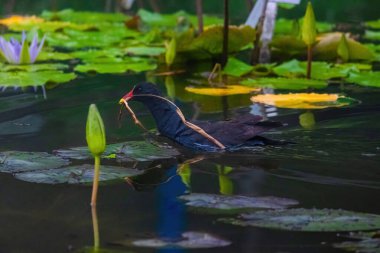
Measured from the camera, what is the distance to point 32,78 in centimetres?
461

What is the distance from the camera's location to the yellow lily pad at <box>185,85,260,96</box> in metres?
4.24

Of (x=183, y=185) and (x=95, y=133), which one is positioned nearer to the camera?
(x=95, y=133)

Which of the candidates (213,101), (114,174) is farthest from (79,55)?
(114,174)

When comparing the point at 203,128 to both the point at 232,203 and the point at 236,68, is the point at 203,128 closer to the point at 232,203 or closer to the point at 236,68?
the point at 232,203

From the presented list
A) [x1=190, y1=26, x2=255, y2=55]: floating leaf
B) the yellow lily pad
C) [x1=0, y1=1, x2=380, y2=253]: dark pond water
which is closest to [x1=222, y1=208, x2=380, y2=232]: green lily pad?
[x1=0, y1=1, x2=380, y2=253]: dark pond water

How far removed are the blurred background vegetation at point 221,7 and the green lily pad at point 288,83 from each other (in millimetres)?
2876

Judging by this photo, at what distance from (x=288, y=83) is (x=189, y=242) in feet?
8.11

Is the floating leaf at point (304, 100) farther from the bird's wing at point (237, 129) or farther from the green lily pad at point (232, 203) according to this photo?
the green lily pad at point (232, 203)

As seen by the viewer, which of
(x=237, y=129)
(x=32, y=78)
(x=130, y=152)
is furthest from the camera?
(x=32, y=78)

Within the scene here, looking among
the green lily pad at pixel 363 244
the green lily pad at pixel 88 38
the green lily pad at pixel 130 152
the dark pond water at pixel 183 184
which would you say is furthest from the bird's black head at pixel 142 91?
the green lily pad at pixel 88 38

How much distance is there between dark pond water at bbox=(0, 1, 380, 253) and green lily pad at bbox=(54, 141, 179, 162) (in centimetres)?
6

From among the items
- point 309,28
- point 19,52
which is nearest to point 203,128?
point 309,28

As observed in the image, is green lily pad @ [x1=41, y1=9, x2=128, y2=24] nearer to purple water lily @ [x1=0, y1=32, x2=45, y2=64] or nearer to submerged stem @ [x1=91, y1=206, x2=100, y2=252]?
purple water lily @ [x1=0, y1=32, x2=45, y2=64]

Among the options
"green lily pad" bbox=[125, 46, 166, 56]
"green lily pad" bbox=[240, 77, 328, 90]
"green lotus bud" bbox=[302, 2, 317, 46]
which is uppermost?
"green lotus bud" bbox=[302, 2, 317, 46]
